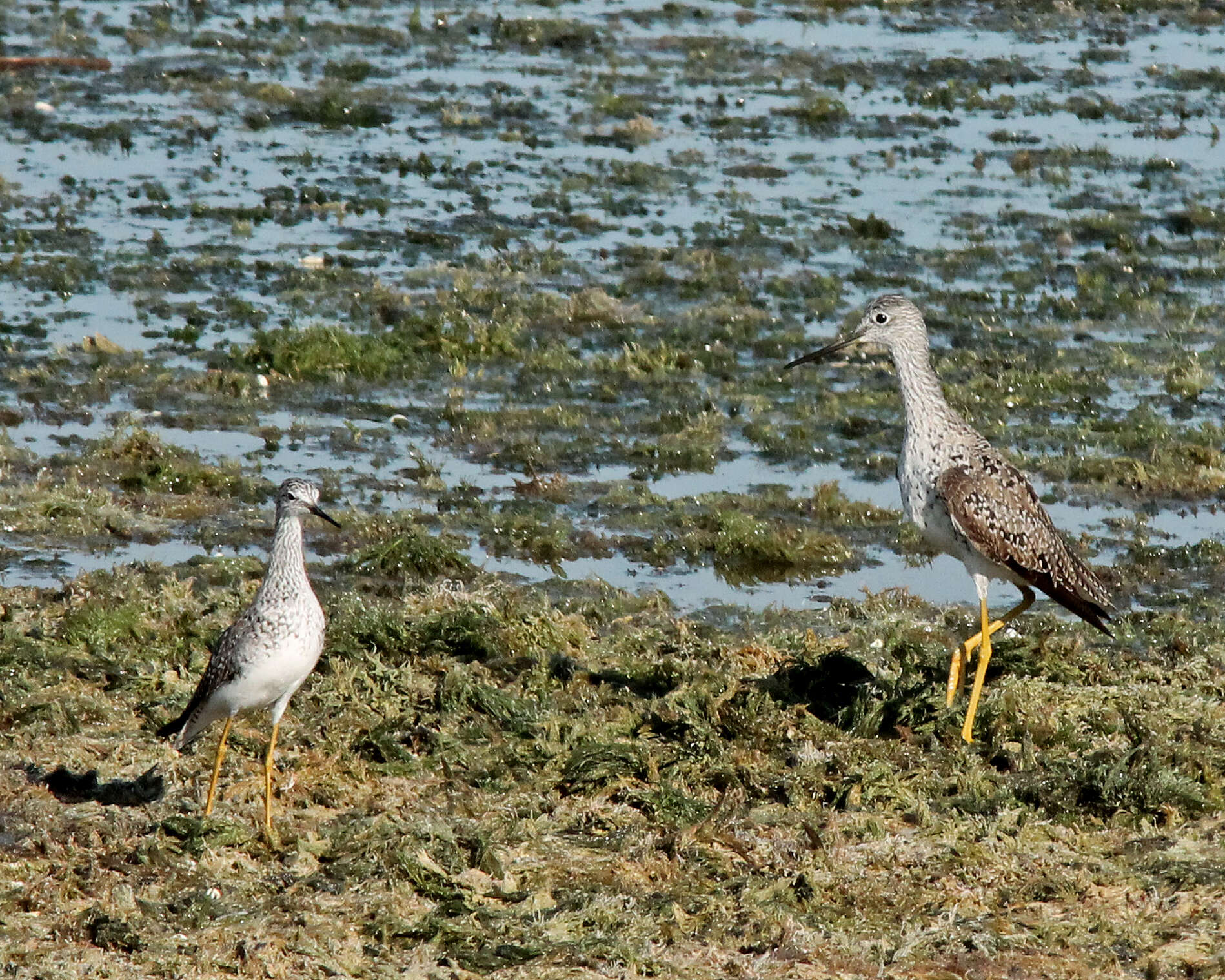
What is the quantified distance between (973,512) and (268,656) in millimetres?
2744

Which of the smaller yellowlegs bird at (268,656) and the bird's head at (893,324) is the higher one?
the bird's head at (893,324)

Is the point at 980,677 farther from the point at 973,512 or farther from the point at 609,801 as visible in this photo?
the point at 609,801

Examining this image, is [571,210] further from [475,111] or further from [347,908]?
[347,908]

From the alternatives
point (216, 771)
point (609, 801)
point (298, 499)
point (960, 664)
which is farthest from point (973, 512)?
point (216, 771)

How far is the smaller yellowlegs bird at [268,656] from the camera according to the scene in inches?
258


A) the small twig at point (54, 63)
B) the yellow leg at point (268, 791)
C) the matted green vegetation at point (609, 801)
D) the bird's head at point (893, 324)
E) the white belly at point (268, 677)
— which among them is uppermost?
the bird's head at point (893, 324)

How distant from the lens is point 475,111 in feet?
60.4

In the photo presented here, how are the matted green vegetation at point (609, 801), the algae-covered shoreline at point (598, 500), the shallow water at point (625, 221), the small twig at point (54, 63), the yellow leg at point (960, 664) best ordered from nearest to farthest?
the matted green vegetation at point (609, 801) → the algae-covered shoreline at point (598, 500) → the yellow leg at point (960, 664) → the shallow water at point (625, 221) → the small twig at point (54, 63)

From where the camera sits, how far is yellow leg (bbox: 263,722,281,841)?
6.66m

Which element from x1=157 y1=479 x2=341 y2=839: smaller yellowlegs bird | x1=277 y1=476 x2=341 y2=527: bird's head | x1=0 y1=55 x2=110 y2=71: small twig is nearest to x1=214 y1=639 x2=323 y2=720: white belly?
x1=157 y1=479 x2=341 y2=839: smaller yellowlegs bird

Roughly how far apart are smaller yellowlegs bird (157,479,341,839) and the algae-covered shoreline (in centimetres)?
29

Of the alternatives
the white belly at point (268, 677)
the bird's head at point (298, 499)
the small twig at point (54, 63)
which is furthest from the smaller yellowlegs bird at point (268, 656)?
the small twig at point (54, 63)

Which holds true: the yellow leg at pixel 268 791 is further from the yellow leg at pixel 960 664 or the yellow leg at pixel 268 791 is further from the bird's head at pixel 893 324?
the bird's head at pixel 893 324

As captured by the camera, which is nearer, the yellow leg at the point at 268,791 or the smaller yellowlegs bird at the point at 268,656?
the smaller yellowlegs bird at the point at 268,656
